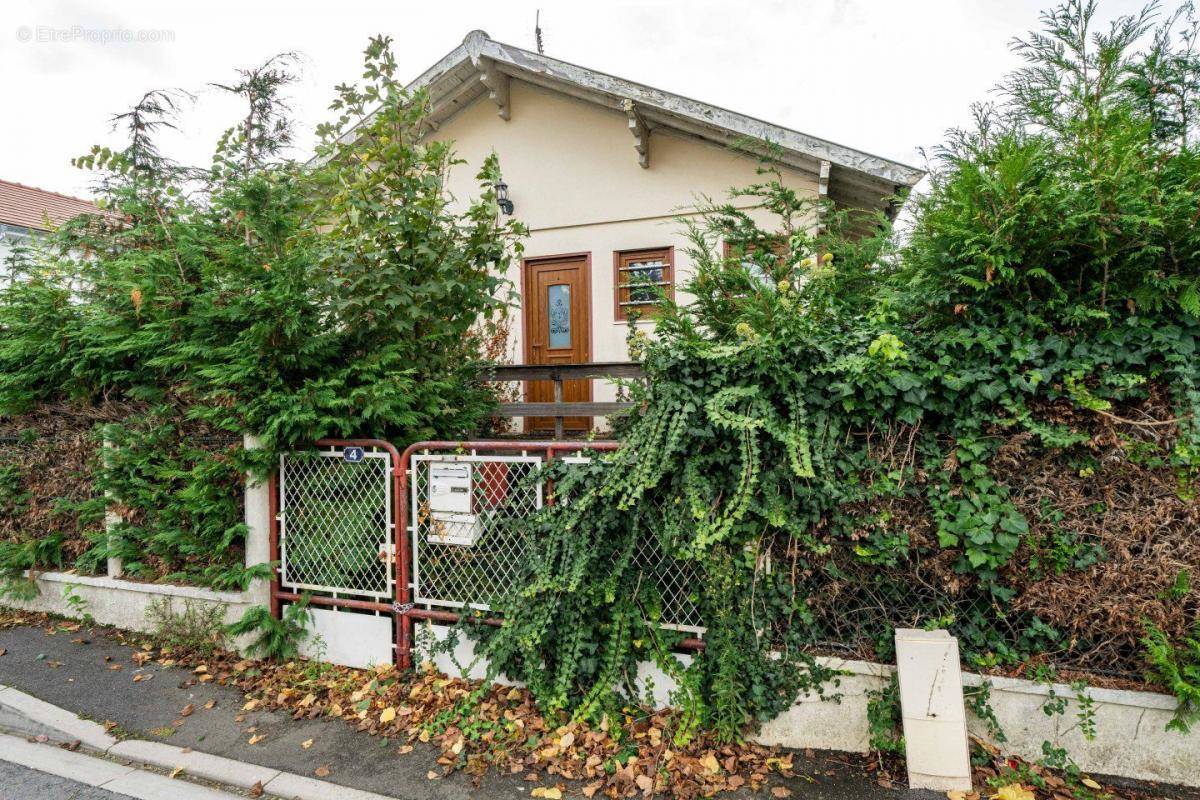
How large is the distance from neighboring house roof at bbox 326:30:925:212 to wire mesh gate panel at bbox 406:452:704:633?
4.57 metres

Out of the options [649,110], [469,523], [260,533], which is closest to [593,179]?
[649,110]

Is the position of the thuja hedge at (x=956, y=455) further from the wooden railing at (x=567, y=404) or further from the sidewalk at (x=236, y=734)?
the wooden railing at (x=567, y=404)

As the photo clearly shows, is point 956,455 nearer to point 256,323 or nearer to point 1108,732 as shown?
point 1108,732

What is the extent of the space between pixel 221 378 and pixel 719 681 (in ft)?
11.6

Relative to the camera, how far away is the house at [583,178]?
7.29 metres

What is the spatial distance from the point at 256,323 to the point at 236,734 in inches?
96.2

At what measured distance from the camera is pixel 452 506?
3.66 meters

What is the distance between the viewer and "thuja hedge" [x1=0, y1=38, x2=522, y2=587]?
383 cm

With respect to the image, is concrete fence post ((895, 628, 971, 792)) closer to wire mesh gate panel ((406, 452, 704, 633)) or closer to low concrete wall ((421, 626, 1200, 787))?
low concrete wall ((421, 626, 1200, 787))

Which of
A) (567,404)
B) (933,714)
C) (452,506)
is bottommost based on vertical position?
(933,714)

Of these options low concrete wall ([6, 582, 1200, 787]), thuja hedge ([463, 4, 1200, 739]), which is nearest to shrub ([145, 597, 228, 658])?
low concrete wall ([6, 582, 1200, 787])

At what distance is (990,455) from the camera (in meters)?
2.86

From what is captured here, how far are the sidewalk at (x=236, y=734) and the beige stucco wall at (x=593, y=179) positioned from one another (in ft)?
17.1

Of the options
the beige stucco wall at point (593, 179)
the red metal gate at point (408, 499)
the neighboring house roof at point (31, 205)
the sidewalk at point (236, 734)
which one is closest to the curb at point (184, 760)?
the sidewalk at point (236, 734)
